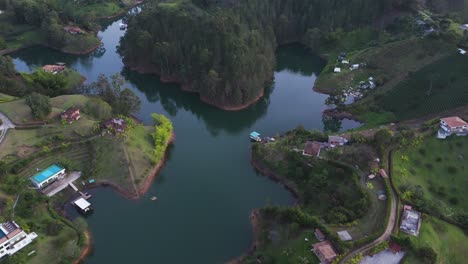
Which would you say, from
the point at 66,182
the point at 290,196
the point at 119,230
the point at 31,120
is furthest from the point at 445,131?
the point at 31,120

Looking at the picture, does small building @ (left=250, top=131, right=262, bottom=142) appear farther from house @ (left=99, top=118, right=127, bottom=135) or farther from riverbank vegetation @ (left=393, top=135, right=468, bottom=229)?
riverbank vegetation @ (left=393, top=135, right=468, bottom=229)

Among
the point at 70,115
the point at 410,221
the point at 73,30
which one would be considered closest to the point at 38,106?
the point at 70,115

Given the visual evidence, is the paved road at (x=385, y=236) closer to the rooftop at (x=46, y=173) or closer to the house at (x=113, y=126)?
the house at (x=113, y=126)

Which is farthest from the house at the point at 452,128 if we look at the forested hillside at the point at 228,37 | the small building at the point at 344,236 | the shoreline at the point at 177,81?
the shoreline at the point at 177,81

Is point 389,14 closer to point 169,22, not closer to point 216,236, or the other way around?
point 169,22

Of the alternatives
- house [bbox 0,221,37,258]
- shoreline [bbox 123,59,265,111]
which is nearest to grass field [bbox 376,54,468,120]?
shoreline [bbox 123,59,265,111]

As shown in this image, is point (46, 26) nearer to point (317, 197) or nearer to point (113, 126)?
point (113, 126)
